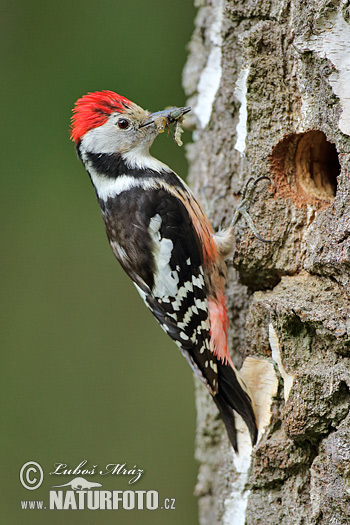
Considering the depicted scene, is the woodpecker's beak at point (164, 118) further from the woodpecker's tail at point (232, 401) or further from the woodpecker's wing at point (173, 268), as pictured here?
the woodpecker's tail at point (232, 401)

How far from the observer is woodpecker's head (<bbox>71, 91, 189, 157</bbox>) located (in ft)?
7.66

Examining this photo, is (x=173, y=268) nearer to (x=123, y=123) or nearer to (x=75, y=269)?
(x=123, y=123)

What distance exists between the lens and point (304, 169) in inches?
85.5

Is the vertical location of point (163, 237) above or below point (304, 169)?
below

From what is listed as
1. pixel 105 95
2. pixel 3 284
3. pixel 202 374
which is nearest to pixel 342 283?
pixel 202 374

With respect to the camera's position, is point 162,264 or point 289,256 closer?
point 289,256

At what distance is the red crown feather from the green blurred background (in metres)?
1.25

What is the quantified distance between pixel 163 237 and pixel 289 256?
1.56 feet

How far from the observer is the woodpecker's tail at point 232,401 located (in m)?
2.12

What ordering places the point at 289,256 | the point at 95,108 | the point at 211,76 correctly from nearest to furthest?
1. the point at 289,256
2. the point at 95,108
3. the point at 211,76

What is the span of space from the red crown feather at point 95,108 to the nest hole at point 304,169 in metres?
0.66

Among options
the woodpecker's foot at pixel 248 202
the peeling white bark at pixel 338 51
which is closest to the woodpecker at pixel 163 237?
the woodpecker's foot at pixel 248 202

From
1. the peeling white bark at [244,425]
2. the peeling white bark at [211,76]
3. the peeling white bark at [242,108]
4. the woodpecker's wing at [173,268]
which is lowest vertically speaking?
the peeling white bark at [244,425]

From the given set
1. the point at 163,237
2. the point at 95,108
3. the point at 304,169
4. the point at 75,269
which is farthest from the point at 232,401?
the point at 75,269
